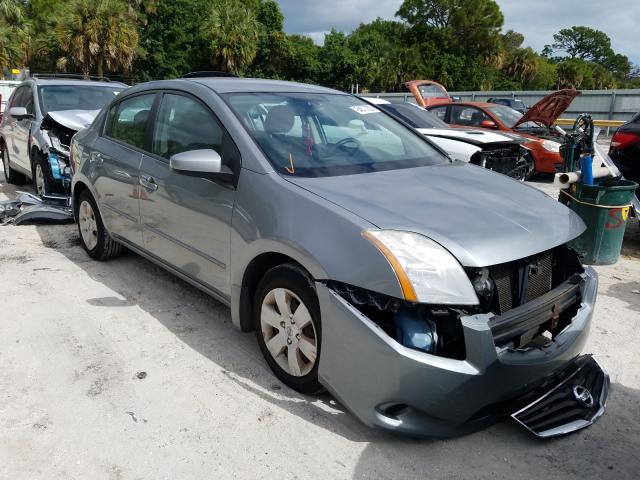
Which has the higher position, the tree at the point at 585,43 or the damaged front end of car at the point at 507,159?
the tree at the point at 585,43

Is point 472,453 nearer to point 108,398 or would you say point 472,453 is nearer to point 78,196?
point 108,398

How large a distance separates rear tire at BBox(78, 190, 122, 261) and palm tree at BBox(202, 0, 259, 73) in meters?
35.1

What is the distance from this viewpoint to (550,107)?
9.80 metres

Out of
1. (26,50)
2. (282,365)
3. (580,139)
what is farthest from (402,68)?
(282,365)

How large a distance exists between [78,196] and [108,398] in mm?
2935

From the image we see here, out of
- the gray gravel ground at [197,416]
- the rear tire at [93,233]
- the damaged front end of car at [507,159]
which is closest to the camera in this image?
the gray gravel ground at [197,416]

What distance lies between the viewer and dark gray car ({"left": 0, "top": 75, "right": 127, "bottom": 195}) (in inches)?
267

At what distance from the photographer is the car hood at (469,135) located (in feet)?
28.2

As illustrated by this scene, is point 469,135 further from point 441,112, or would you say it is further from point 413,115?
point 441,112

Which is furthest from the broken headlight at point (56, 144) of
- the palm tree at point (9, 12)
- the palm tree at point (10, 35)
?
the palm tree at point (9, 12)

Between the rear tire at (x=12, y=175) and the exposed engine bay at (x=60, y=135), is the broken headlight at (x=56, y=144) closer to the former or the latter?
the exposed engine bay at (x=60, y=135)

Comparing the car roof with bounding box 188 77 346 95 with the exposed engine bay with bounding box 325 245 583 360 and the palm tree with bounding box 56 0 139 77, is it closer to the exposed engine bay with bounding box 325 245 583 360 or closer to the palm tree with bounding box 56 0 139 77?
the exposed engine bay with bounding box 325 245 583 360

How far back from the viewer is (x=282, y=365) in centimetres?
300

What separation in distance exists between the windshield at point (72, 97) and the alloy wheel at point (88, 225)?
109 inches
